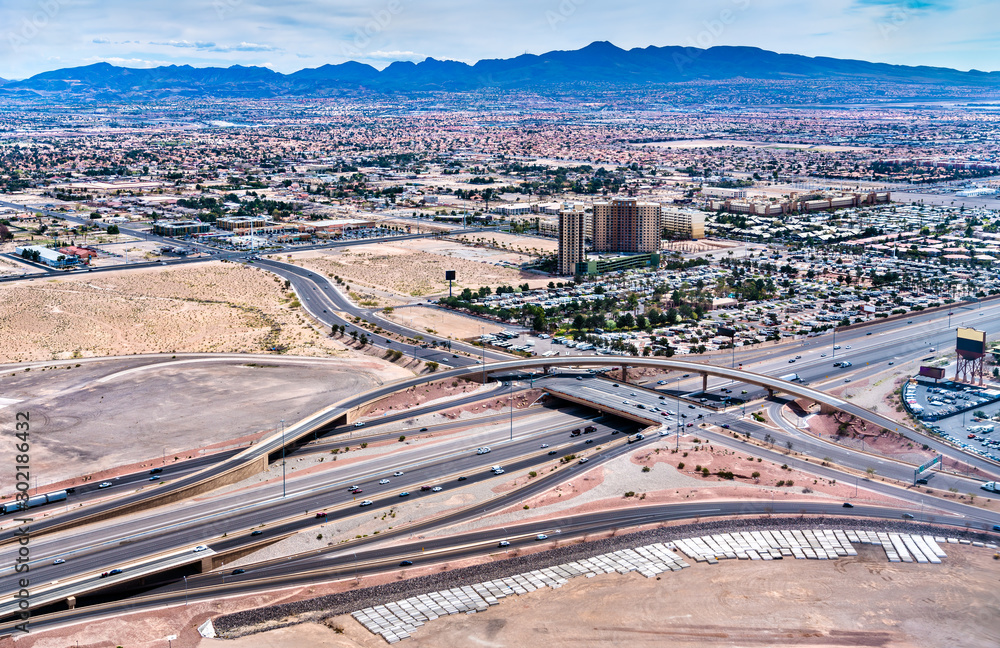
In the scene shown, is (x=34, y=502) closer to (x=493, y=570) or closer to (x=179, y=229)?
(x=493, y=570)

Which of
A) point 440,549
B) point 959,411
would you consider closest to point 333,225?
point 959,411

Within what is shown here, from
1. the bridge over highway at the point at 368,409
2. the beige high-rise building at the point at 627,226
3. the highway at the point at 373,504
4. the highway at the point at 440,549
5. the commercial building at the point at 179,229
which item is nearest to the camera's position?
the highway at the point at 440,549

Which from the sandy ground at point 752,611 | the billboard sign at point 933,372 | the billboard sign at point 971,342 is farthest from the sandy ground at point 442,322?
the sandy ground at point 752,611

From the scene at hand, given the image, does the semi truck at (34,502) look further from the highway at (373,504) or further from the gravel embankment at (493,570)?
the gravel embankment at (493,570)

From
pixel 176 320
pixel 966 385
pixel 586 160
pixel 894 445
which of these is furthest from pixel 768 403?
pixel 586 160

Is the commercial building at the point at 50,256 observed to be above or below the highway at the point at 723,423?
above

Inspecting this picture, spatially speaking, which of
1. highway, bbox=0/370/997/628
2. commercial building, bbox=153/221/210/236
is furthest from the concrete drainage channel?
commercial building, bbox=153/221/210/236

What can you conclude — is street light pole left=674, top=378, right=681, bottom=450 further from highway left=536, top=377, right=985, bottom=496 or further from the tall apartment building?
the tall apartment building
